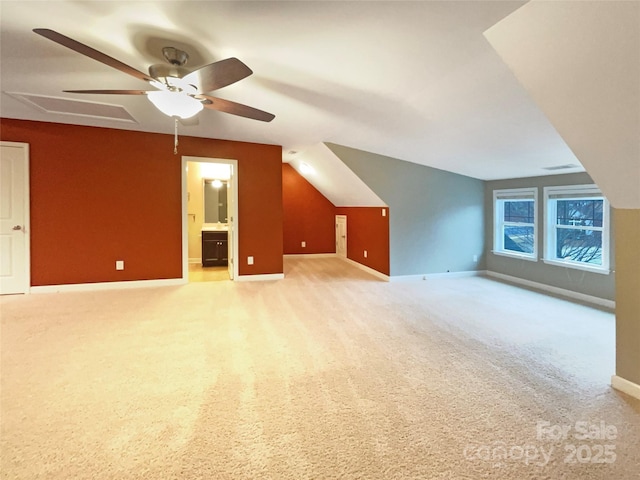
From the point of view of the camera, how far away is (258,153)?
5.59m

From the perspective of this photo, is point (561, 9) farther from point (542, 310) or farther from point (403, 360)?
point (542, 310)

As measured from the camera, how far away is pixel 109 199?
4.86 meters

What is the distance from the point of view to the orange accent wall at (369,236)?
19.2ft

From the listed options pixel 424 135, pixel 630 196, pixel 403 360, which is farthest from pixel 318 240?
pixel 630 196

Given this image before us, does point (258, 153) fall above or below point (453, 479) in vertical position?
above

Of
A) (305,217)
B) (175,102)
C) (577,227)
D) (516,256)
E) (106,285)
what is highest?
(175,102)

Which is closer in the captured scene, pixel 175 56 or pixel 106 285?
pixel 175 56

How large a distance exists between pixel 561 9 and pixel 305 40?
1424mm

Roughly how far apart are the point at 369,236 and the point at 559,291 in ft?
10.4

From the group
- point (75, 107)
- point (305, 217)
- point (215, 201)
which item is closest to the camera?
point (75, 107)

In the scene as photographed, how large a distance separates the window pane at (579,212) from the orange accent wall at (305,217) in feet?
15.9

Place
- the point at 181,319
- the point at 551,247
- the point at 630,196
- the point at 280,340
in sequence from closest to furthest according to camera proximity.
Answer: the point at 630,196, the point at 280,340, the point at 181,319, the point at 551,247

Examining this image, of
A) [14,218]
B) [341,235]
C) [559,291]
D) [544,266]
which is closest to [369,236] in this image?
[341,235]

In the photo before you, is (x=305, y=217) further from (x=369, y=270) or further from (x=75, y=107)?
(x=75, y=107)
